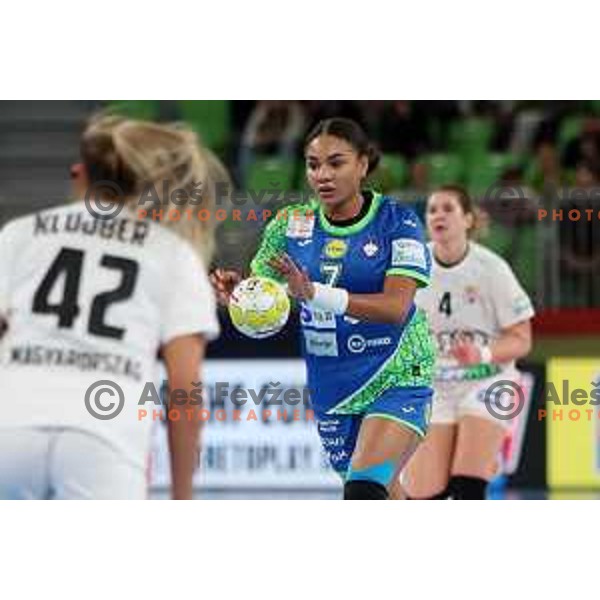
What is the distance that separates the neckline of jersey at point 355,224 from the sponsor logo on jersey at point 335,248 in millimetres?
45

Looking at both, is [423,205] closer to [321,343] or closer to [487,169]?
[321,343]

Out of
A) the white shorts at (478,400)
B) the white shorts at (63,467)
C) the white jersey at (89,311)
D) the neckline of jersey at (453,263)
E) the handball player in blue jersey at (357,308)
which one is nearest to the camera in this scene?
the white shorts at (63,467)

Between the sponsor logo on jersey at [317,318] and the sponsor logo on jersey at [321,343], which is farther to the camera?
the sponsor logo on jersey at [321,343]

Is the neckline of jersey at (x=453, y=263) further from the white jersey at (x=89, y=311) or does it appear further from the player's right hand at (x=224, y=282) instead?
the white jersey at (x=89, y=311)

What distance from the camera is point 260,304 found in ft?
23.9

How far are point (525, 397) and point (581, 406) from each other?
1.09 feet

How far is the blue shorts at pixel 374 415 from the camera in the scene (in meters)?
7.29

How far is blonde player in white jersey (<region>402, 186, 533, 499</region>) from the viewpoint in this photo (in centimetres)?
809

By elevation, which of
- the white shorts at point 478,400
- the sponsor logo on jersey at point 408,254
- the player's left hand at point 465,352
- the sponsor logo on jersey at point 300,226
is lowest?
the white shorts at point 478,400

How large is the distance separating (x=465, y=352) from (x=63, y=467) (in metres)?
2.97

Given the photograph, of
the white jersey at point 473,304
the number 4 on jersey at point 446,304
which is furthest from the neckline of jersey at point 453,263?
the number 4 on jersey at point 446,304

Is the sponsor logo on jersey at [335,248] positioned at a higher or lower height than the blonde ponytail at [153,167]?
lower

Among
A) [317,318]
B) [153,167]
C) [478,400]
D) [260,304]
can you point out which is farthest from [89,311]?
[478,400]

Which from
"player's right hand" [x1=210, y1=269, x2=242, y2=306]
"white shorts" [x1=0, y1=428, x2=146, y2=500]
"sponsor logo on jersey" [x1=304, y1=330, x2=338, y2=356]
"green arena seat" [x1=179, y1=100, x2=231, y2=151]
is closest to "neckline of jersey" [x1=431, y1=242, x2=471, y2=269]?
"sponsor logo on jersey" [x1=304, y1=330, x2=338, y2=356]
